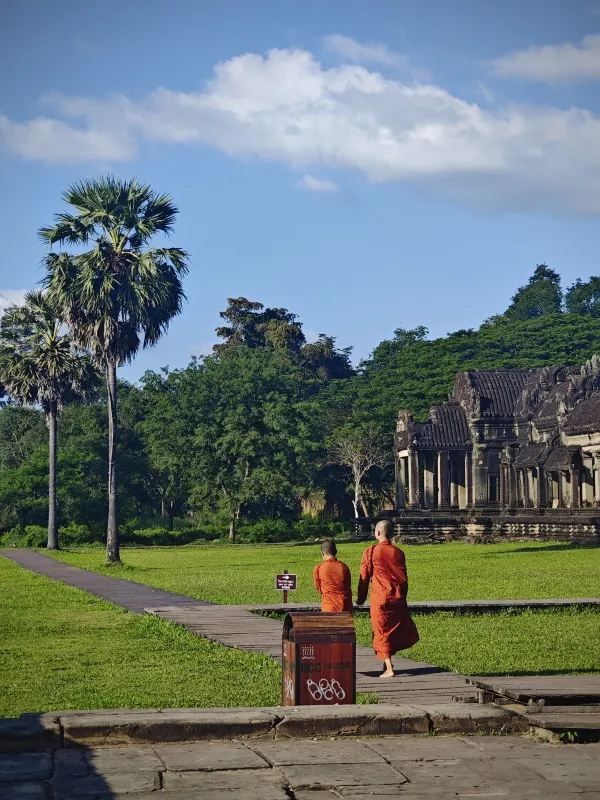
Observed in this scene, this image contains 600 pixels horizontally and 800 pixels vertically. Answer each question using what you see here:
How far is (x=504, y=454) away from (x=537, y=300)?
7233cm

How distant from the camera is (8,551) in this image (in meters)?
59.6

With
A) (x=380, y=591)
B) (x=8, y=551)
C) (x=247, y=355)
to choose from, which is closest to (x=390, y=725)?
(x=380, y=591)

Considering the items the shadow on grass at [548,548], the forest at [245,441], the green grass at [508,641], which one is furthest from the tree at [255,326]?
the green grass at [508,641]

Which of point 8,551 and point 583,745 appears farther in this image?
point 8,551

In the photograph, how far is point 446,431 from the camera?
69.5 meters

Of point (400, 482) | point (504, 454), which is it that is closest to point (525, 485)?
point (504, 454)

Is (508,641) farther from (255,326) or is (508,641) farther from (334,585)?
(255,326)

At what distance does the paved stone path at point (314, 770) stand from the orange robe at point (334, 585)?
4103 mm

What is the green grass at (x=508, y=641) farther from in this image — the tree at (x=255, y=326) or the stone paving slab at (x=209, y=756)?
the tree at (x=255, y=326)

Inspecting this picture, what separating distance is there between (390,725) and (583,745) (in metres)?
1.63

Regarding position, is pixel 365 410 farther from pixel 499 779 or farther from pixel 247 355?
pixel 499 779

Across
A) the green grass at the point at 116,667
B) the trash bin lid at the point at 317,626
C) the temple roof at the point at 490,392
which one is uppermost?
the temple roof at the point at 490,392

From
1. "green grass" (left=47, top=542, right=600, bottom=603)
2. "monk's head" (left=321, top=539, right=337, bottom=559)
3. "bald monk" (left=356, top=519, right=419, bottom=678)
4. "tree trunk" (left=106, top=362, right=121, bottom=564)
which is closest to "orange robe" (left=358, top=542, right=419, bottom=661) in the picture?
"bald monk" (left=356, top=519, right=419, bottom=678)

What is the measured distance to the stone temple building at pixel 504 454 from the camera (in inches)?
2356
